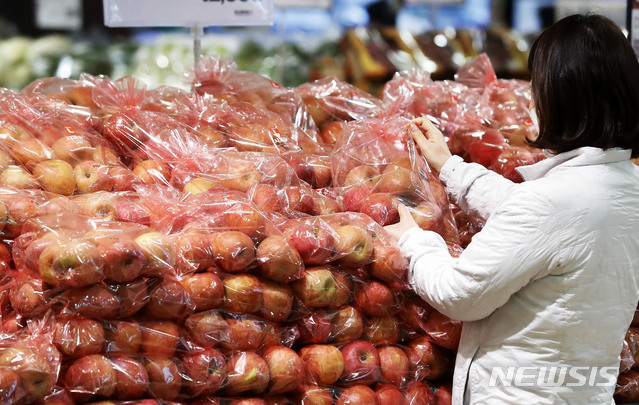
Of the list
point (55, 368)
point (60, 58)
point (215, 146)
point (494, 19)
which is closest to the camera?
point (55, 368)

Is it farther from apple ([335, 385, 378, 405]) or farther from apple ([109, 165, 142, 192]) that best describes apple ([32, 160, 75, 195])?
apple ([335, 385, 378, 405])

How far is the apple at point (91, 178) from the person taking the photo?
190 cm

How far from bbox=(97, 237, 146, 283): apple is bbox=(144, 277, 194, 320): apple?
6 cm

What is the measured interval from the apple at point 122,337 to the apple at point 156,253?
0.39ft

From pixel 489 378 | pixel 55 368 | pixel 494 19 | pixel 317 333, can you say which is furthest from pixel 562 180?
pixel 494 19

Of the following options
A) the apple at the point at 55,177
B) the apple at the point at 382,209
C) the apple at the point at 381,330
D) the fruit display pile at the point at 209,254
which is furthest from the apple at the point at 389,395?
the apple at the point at 55,177

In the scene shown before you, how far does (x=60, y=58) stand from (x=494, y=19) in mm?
3767

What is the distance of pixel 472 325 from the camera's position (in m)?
1.71

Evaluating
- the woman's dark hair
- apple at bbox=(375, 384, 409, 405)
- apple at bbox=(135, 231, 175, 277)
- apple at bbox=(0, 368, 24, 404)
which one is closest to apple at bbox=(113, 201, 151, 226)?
apple at bbox=(135, 231, 175, 277)

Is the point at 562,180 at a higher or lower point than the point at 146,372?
higher

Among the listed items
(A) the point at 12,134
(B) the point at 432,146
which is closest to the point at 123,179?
(A) the point at 12,134

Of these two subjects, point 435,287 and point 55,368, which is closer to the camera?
point 55,368

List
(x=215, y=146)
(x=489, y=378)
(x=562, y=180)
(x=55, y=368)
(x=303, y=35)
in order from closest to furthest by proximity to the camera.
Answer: (x=55, y=368)
(x=562, y=180)
(x=489, y=378)
(x=215, y=146)
(x=303, y=35)

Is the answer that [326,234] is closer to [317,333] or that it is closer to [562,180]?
[317,333]
